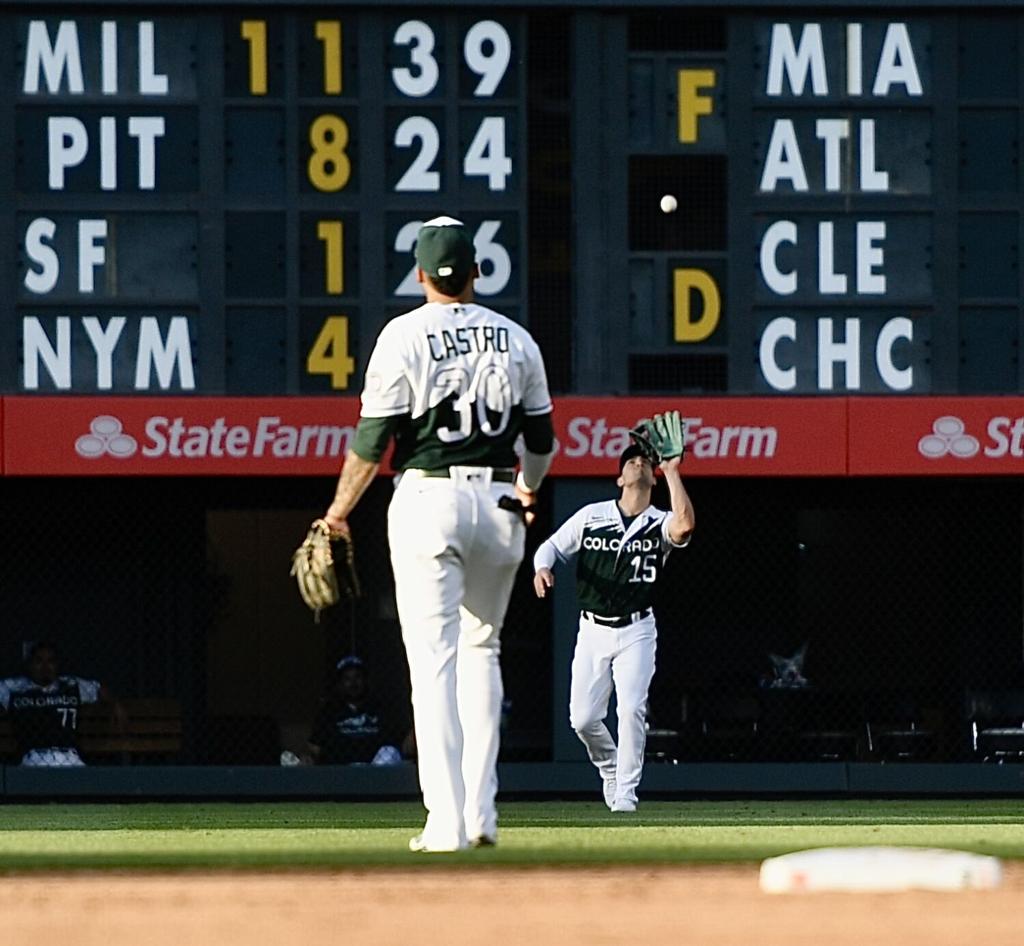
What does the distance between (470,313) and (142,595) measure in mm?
10968

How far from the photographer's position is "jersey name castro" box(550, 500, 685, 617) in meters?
12.1

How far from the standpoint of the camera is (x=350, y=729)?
1680 centimetres

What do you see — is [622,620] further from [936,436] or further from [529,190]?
[936,436]

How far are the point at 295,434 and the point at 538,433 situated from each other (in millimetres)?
8567

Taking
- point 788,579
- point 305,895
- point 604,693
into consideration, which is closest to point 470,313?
point 305,895

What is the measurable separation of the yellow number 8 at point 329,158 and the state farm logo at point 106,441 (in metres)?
1.94

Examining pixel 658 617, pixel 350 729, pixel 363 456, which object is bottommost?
pixel 350 729

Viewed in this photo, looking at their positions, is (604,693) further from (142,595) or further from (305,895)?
(142,595)

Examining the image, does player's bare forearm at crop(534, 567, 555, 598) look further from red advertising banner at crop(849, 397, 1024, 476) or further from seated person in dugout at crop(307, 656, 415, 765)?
red advertising banner at crop(849, 397, 1024, 476)

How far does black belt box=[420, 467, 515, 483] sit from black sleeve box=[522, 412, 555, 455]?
0.47 feet

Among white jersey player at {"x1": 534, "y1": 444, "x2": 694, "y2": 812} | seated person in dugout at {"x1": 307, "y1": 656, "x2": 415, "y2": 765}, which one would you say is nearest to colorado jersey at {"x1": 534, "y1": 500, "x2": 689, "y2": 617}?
white jersey player at {"x1": 534, "y1": 444, "x2": 694, "y2": 812}

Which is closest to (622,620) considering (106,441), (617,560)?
(617,560)

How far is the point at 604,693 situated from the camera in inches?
479

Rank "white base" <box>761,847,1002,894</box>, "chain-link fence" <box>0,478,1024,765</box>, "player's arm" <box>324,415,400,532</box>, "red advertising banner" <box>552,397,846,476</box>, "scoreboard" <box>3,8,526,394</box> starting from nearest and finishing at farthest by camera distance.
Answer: "white base" <box>761,847,1002,894</box>
"player's arm" <box>324,415,400,532</box>
"scoreboard" <box>3,8,526,394</box>
"red advertising banner" <box>552,397,846,476</box>
"chain-link fence" <box>0,478,1024,765</box>
